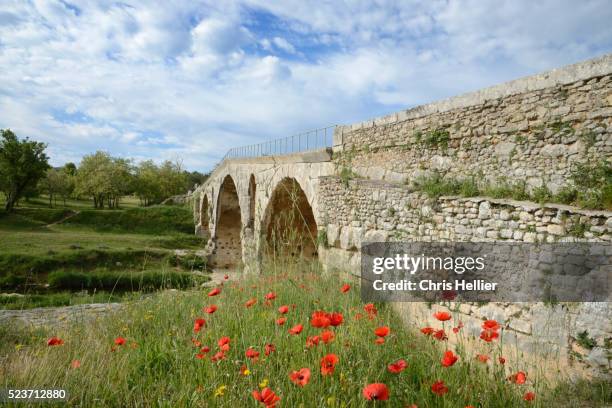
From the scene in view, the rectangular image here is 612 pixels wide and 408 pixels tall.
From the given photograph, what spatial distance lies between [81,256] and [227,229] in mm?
8590

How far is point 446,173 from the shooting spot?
623 centimetres

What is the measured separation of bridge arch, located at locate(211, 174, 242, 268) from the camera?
80.4 ft

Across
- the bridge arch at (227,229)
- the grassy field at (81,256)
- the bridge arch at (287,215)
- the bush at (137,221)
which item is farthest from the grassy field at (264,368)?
the bush at (137,221)

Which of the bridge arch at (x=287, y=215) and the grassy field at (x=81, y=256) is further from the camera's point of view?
the grassy field at (x=81, y=256)

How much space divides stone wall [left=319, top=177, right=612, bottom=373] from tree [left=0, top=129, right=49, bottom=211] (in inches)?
1180

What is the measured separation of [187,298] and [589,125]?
210 inches

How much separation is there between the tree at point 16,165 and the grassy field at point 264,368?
30.8 metres

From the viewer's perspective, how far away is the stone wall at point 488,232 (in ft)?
13.0

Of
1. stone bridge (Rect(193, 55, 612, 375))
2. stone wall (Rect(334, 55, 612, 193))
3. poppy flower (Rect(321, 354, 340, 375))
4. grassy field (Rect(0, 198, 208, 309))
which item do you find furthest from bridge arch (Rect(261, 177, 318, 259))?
poppy flower (Rect(321, 354, 340, 375))

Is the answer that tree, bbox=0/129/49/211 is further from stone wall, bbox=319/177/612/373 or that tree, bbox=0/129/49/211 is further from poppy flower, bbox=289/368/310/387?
poppy flower, bbox=289/368/310/387

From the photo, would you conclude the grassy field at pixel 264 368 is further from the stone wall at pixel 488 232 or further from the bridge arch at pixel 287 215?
the bridge arch at pixel 287 215

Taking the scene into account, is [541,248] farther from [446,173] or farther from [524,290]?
[446,173]

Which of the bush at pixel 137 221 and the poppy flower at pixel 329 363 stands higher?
the poppy flower at pixel 329 363

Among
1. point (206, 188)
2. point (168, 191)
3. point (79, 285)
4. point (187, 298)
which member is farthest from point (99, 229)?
point (187, 298)
